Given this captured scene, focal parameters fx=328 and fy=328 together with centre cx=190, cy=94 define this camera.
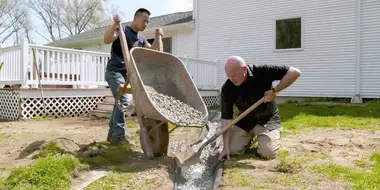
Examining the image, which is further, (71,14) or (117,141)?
(71,14)

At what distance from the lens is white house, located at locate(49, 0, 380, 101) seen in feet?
31.5

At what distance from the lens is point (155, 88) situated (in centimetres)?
394

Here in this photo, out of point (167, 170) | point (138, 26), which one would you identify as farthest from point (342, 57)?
point (167, 170)

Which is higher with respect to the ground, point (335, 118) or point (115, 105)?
point (115, 105)

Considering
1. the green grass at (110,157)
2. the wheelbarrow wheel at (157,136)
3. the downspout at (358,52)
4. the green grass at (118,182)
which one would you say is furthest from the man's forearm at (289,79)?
the downspout at (358,52)

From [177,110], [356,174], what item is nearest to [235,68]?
[177,110]

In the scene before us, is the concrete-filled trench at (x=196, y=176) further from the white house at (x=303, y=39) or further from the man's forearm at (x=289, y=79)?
the white house at (x=303, y=39)

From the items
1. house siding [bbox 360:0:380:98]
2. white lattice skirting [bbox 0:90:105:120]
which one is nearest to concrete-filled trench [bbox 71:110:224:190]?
white lattice skirting [bbox 0:90:105:120]

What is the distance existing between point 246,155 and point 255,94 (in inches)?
30.1

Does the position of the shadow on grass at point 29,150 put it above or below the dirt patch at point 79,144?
above

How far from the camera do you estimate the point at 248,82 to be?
3580 millimetres

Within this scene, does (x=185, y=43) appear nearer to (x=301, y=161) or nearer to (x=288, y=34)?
(x=288, y=34)

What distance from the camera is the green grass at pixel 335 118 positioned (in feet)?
19.6

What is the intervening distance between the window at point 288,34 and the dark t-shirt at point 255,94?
7576 millimetres
